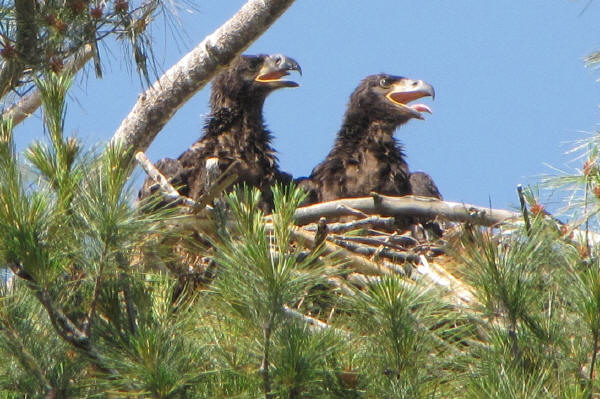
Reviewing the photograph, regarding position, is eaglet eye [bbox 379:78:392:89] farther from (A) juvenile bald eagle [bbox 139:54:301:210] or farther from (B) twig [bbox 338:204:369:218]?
(B) twig [bbox 338:204:369:218]

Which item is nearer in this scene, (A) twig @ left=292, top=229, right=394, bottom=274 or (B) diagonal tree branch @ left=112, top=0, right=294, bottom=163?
(A) twig @ left=292, top=229, right=394, bottom=274

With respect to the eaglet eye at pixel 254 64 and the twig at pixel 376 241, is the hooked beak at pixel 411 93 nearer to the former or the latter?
the eaglet eye at pixel 254 64

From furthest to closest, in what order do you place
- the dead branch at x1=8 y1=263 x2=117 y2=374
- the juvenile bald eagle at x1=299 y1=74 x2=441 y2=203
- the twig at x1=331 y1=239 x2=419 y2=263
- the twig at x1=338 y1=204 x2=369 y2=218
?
1. the juvenile bald eagle at x1=299 y1=74 x2=441 y2=203
2. the twig at x1=338 y1=204 x2=369 y2=218
3. the twig at x1=331 y1=239 x2=419 y2=263
4. the dead branch at x1=8 y1=263 x2=117 y2=374

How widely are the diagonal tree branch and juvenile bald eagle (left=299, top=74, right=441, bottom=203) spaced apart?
155 cm

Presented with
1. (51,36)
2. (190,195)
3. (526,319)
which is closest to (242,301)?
(526,319)

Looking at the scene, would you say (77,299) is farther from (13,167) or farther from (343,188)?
(343,188)

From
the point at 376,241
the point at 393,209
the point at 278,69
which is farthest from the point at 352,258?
the point at 278,69

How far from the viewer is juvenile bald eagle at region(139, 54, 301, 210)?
7.62m

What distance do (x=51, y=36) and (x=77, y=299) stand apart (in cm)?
128

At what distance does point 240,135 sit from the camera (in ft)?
26.9

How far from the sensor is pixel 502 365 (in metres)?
3.37

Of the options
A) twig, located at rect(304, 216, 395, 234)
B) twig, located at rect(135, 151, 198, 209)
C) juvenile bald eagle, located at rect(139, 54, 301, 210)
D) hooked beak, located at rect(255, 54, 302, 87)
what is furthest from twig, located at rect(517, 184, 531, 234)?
hooked beak, located at rect(255, 54, 302, 87)

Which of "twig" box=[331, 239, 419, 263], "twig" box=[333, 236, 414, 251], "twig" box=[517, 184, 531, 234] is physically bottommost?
"twig" box=[517, 184, 531, 234]

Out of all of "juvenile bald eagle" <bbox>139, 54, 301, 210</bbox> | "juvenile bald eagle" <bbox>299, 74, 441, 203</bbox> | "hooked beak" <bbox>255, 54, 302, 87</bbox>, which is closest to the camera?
"juvenile bald eagle" <bbox>139, 54, 301, 210</bbox>
